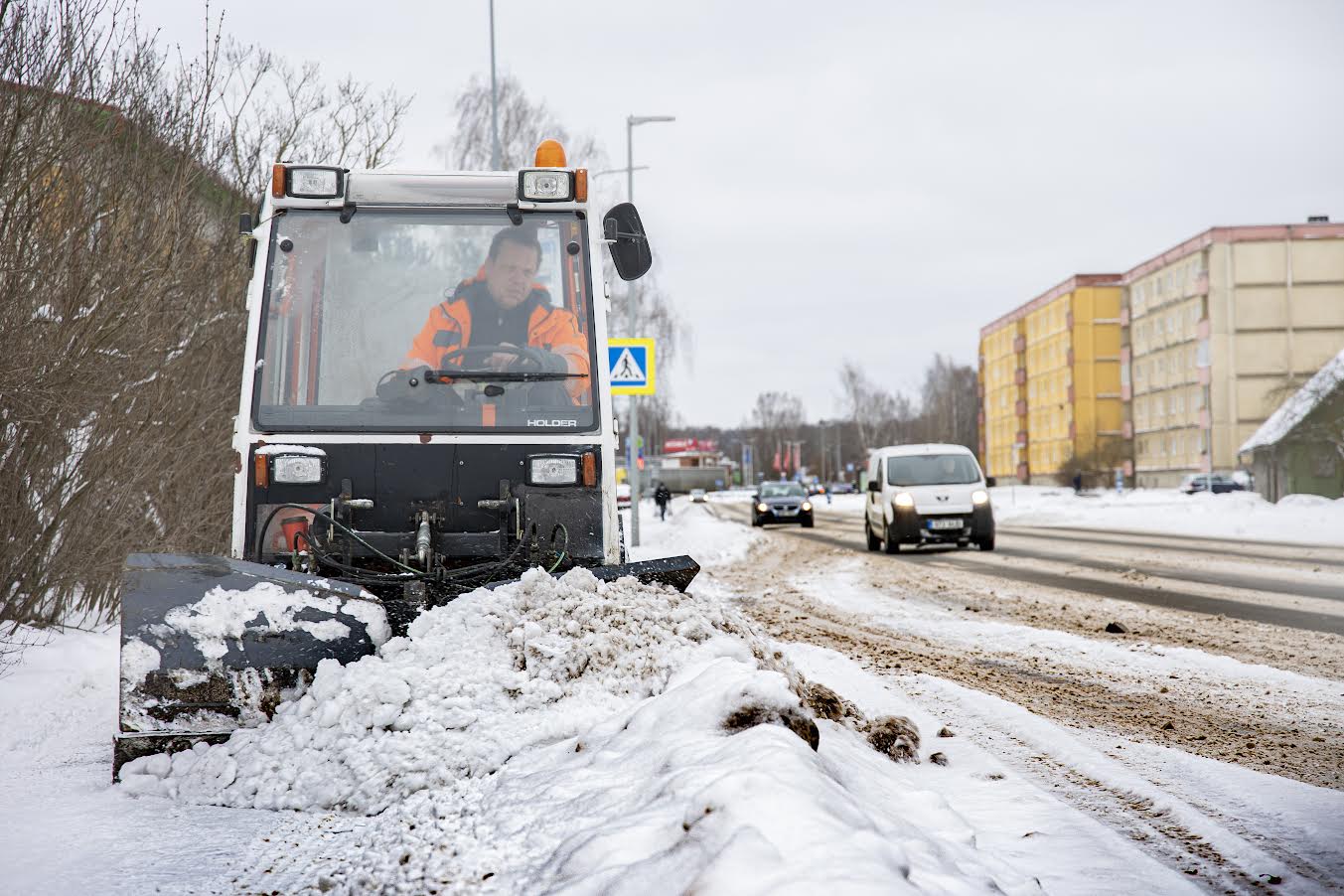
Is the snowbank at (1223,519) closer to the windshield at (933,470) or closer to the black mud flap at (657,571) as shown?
the windshield at (933,470)

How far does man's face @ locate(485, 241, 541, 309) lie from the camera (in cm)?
564

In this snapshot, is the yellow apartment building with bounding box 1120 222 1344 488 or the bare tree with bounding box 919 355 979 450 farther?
the bare tree with bounding box 919 355 979 450

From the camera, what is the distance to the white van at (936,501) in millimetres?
19688

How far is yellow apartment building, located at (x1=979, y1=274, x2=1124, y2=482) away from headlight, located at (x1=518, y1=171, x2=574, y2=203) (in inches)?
2490

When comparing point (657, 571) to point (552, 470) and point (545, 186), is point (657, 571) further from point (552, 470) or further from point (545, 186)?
point (545, 186)

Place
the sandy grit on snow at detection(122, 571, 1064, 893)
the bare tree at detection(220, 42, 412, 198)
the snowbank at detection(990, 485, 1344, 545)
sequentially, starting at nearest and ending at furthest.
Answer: the sandy grit on snow at detection(122, 571, 1064, 893), the bare tree at detection(220, 42, 412, 198), the snowbank at detection(990, 485, 1344, 545)

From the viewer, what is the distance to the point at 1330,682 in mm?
6453

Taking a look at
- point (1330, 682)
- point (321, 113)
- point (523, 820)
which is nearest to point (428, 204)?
point (523, 820)

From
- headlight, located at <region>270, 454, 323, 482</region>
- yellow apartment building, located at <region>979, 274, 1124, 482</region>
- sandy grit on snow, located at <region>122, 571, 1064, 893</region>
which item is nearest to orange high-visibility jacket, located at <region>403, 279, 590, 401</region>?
headlight, located at <region>270, 454, 323, 482</region>

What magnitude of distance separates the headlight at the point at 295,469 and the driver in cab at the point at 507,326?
2.06 feet

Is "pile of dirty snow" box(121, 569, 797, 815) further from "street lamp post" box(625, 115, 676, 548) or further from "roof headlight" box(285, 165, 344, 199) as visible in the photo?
"street lamp post" box(625, 115, 676, 548)

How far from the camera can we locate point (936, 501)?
19703 millimetres

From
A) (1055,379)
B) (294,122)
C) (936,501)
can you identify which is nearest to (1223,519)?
(936,501)

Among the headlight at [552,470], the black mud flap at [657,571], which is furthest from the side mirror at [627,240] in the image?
the black mud flap at [657,571]
